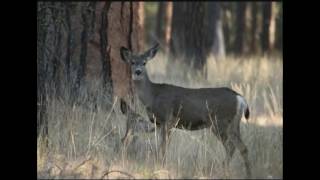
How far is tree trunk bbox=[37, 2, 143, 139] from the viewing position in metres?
9.23

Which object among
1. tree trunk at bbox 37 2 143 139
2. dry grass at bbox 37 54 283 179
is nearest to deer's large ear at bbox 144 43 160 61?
dry grass at bbox 37 54 283 179

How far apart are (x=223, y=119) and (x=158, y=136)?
713 millimetres

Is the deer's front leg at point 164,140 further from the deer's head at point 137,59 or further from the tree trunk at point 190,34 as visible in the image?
the tree trunk at point 190,34

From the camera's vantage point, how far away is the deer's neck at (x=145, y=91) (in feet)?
27.8

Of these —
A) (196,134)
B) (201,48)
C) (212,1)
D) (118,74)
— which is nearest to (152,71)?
(201,48)

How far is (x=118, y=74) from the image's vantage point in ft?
31.2

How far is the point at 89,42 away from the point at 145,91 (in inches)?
53.4

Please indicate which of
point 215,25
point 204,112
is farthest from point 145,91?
point 215,25

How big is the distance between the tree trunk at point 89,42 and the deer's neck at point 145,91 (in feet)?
2.70

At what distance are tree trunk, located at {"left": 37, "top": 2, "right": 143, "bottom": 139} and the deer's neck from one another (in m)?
0.82

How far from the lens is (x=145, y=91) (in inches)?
336

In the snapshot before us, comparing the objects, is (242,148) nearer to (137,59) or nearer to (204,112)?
(204,112)
